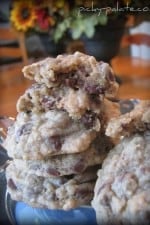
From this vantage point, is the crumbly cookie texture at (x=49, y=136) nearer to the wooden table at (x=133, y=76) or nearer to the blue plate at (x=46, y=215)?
the blue plate at (x=46, y=215)

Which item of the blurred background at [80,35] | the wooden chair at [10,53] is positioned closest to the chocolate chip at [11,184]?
the blurred background at [80,35]

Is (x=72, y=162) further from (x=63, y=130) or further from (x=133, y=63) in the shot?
(x=133, y=63)

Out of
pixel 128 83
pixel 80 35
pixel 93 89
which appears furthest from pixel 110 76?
pixel 80 35

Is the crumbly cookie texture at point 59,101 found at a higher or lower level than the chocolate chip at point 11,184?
higher

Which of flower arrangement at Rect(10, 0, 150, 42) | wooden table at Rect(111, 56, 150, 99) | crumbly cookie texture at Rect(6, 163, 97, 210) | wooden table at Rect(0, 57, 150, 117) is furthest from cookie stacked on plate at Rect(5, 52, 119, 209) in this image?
flower arrangement at Rect(10, 0, 150, 42)

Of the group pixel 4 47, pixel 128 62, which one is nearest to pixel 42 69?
pixel 128 62

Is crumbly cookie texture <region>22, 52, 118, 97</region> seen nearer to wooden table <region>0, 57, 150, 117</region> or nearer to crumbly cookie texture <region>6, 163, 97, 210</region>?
crumbly cookie texture <region>6, 163, 97, 210</region>
